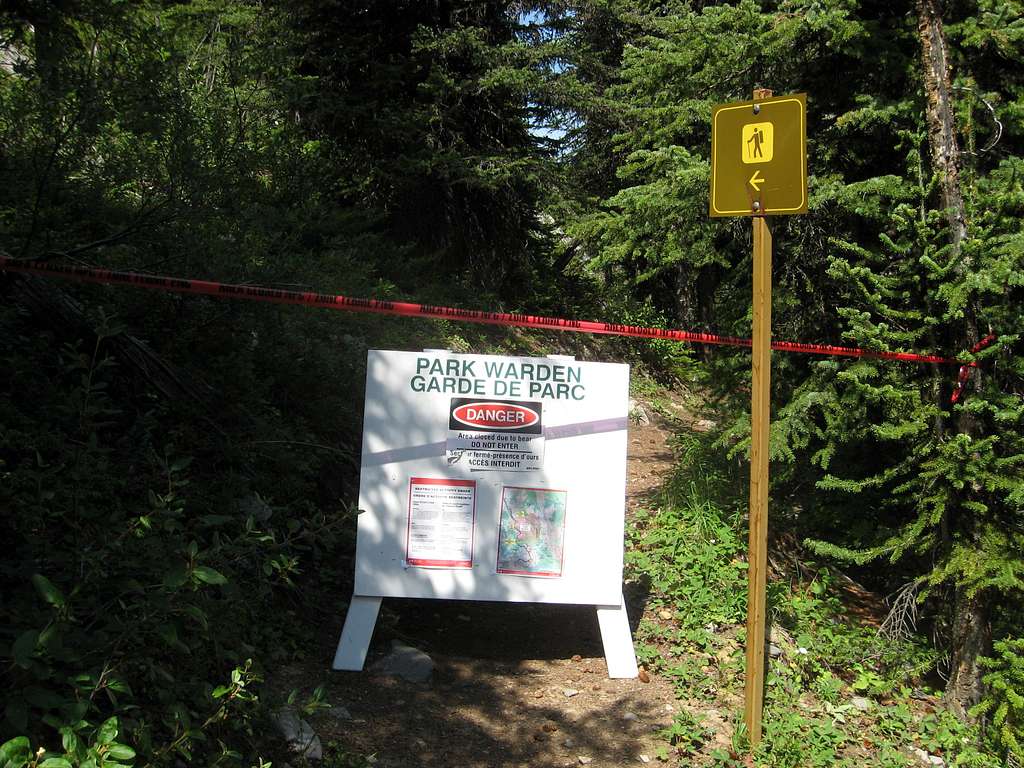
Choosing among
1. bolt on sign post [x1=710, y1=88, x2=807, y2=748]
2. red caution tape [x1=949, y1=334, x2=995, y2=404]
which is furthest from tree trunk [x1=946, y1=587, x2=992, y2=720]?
bolt on sign post [x1=710, y1=88, x2=807, y2=748]

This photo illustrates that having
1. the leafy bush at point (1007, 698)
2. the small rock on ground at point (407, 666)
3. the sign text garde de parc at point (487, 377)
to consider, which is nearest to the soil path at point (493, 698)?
the small rock on ground at point (407, 666)

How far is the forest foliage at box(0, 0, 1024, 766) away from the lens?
3.17m

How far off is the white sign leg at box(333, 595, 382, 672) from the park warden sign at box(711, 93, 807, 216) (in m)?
2.83

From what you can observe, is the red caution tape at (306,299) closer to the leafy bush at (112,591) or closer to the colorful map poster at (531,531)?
the leafy bush at (112,591)

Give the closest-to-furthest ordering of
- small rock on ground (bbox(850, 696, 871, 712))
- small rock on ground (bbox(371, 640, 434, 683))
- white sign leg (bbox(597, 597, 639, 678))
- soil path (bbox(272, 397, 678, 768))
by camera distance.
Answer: soil path (bbox(272, 397, 678, 768)) < small rock on ground (bbox(371, 640, 434, 683)) < white sign leg (bbox(597, 597, 639, 678)) < small rock on ground (bbox(850, 696, 871, 712))

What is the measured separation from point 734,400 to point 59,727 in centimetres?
574

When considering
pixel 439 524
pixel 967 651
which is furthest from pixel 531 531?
pixel 967 651

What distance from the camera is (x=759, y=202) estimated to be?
14.4 ft

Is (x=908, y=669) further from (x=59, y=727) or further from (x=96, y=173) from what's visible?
(x=96, y=173)

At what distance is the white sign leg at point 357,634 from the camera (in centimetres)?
464

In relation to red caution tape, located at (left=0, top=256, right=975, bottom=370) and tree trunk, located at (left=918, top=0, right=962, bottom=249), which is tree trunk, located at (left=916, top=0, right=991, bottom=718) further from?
red caution tape, located at (left=0, top=256, right=975, bottom=370)

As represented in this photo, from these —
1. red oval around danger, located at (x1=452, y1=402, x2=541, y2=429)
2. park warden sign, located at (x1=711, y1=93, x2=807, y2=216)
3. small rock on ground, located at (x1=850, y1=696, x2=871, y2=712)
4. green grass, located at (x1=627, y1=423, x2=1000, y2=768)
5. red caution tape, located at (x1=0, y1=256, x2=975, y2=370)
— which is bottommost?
small rock on ground, located at (x1=850, y1=696, x2=871, y2=712)

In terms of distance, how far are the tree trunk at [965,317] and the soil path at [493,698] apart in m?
1.92

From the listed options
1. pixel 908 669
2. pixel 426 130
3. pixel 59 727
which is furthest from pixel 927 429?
pixel 426 130
